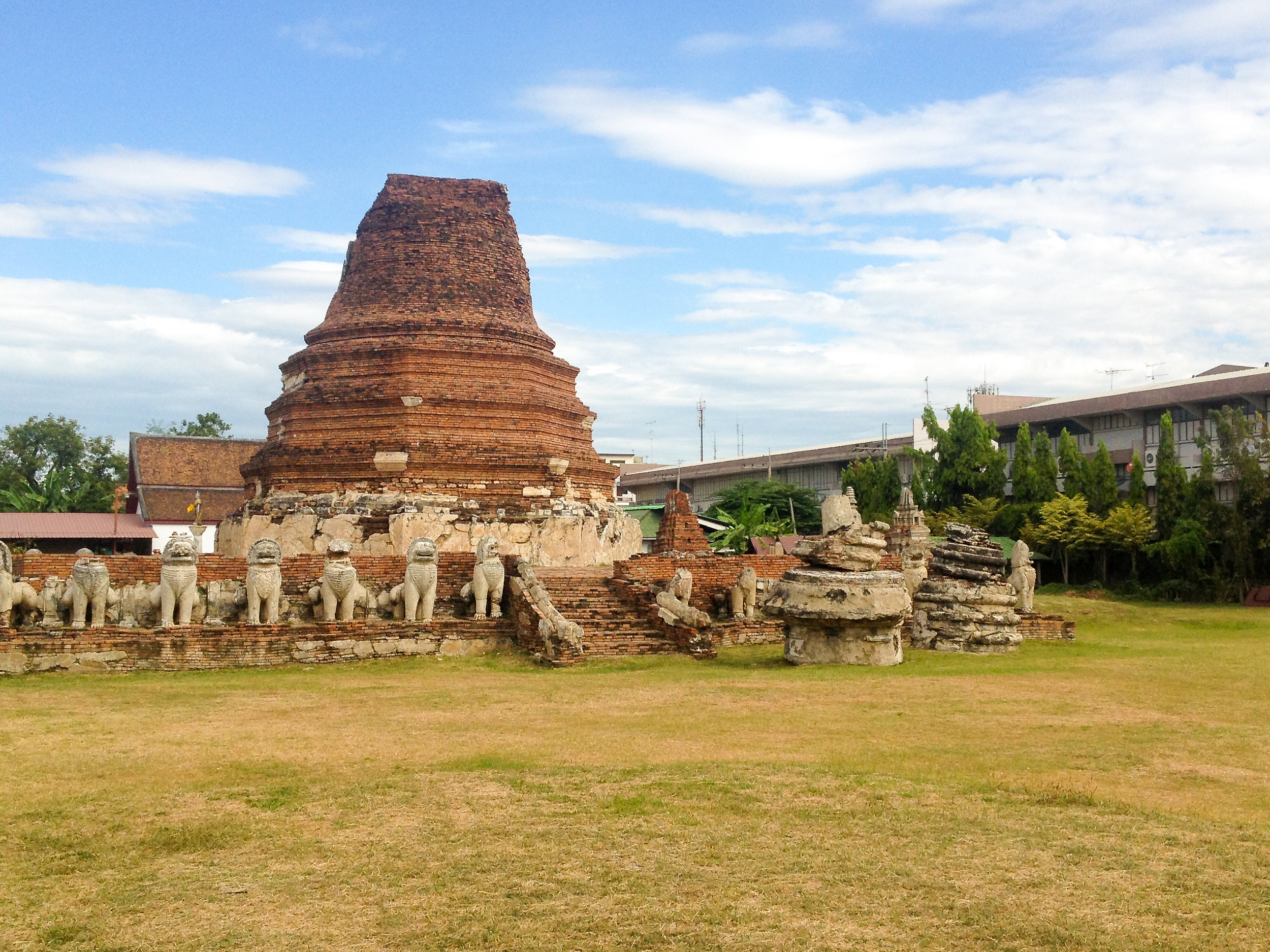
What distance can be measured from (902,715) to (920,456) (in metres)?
32.7

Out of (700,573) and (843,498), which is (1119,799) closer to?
(843,498)

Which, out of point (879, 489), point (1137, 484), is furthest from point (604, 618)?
point (879, 489)

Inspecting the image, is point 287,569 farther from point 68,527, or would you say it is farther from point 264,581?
point 68,527

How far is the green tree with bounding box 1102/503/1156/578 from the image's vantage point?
105ft

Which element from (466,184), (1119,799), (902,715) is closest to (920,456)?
(466,184)

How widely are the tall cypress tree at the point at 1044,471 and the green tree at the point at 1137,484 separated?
83.9 inches

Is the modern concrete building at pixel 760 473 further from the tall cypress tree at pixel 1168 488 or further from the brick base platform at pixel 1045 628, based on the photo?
the brick base platform at pixel 1045 628

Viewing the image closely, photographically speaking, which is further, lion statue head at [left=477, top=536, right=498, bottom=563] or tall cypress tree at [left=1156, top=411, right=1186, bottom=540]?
tall cypress tree at [left=1156, top=411, right=1186, bottom=540]

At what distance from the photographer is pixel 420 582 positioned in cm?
1459

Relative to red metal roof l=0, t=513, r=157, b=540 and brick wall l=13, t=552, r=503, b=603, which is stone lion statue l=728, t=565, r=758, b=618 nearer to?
brick wall l=13, t=552, r=503, b=603

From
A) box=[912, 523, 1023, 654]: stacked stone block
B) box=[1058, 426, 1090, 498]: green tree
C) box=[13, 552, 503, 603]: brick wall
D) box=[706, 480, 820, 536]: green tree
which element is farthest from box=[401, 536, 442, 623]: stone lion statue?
box=[706, 480, 820, 536]: green tree

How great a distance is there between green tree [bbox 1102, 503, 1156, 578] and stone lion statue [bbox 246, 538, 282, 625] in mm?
25229

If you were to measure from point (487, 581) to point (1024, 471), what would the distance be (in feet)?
83.8

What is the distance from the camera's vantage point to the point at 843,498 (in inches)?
523
